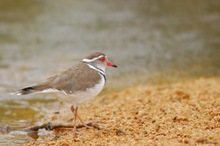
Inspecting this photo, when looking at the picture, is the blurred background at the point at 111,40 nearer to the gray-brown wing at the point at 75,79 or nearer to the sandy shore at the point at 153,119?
the sandy shore at the point at 153,119

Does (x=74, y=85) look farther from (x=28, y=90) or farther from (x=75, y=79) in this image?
(x=28, y=90)

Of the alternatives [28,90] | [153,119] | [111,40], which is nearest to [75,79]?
[28,90]

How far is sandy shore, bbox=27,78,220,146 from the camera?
682 centimetres

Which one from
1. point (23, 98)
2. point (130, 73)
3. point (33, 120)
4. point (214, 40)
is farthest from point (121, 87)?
point (214, 40)

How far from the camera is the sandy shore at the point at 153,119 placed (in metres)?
6.82

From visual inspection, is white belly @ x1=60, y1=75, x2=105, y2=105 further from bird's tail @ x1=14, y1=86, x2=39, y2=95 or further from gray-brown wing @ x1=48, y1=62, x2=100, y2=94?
bird's tail @ x1=14, y1=86, x2=39, y2=95

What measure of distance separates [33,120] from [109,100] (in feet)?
6.02

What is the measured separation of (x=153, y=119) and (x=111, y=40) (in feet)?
27.2

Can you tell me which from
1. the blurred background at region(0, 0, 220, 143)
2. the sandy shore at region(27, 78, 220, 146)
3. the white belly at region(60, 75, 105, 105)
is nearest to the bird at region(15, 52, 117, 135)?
the white belly at region(60, 75, 105, 105)

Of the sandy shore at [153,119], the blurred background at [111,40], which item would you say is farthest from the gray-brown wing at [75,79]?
the blurred background at [111,40]

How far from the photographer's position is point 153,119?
779 centimetres

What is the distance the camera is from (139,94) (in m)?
10.3

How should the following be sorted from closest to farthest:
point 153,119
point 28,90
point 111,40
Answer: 1. point 28,90
2. point 153,119
3. point 111,40

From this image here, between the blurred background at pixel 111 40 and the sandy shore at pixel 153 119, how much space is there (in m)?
1.60
